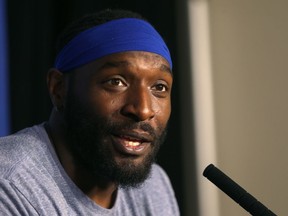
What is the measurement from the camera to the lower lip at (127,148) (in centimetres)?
122

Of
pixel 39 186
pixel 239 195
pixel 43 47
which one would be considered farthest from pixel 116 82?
pixel 43 47

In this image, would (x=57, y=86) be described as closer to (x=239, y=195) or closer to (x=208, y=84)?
(x=239, y=195)

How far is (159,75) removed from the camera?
1262mm

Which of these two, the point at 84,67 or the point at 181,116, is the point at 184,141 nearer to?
the point at 181,116

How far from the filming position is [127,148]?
4.01ft

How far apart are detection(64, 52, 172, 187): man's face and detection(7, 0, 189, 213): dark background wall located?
0.54 m

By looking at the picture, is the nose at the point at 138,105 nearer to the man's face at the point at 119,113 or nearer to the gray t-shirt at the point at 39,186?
the man's face at the point at 119,113

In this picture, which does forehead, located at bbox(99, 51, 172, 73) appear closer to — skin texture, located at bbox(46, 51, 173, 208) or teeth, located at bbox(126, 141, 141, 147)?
skin texture, located at bbox(46, 51, 173, 208)

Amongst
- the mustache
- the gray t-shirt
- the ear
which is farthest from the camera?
the ear

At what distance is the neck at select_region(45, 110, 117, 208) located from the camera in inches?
49.9

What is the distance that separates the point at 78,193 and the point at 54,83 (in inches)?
10.5

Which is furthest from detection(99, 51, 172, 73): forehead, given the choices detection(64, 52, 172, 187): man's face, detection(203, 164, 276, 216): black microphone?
detection(203, 164, 276, 216): black microphone

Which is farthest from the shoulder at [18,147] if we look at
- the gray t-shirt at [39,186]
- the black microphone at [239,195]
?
the black microphone at [239,195]

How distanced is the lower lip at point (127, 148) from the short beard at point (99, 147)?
0.02m
